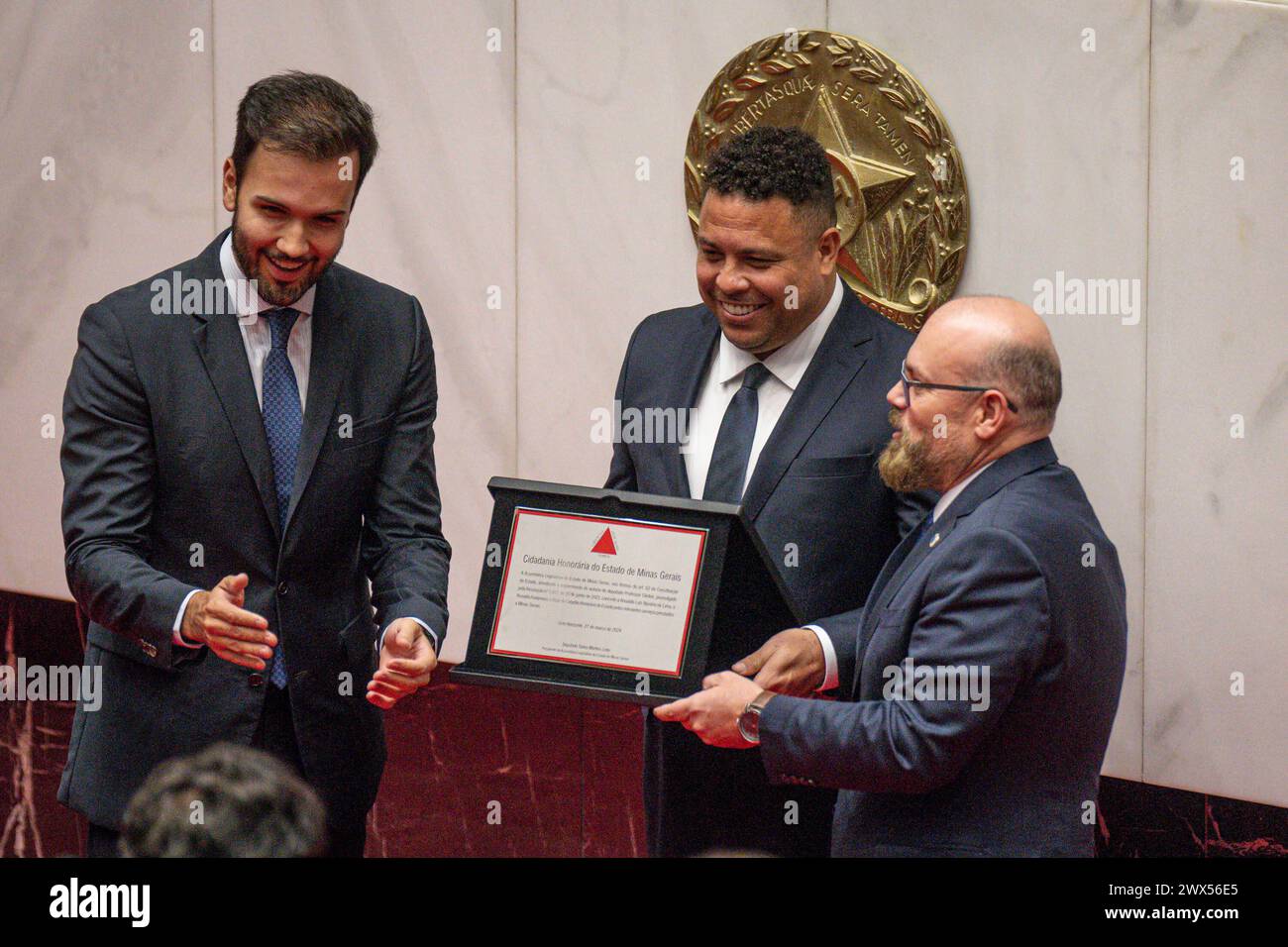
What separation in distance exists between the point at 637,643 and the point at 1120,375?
1.59 m

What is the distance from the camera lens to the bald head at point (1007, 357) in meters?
2.86

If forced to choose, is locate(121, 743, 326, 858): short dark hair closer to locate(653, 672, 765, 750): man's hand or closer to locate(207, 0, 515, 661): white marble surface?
locate(653, 672, 765, 750): man's hand

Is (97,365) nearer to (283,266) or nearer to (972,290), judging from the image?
(283,266)

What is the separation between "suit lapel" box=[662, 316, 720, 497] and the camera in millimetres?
3438

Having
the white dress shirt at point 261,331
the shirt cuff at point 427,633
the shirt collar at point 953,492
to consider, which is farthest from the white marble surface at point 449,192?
the shirt collar at point 953,492

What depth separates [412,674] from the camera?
316cm

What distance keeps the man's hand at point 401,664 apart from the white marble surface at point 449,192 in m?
2.10

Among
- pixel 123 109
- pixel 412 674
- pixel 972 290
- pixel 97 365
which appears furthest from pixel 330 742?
pixel 123 109

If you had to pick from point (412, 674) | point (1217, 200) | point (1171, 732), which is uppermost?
point (1217, 200)

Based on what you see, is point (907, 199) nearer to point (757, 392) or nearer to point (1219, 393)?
point (1219, 393)

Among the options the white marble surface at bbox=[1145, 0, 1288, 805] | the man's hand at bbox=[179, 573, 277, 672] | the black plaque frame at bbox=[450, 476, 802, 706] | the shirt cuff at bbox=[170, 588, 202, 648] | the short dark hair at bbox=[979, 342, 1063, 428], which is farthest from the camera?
the white marble surface at bbox=[1145, 0, 1288, 805]

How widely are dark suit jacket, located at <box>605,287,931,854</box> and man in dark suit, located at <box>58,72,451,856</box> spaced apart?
0.58 metres

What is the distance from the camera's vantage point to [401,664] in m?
3.15

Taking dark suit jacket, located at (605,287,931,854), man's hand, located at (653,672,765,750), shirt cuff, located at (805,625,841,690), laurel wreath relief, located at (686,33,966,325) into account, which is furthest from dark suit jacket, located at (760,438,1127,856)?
laurel wreath relief, located at (686,33,966,325)
